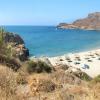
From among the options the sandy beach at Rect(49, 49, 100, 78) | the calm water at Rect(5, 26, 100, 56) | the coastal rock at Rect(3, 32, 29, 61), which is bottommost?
the calm water at Rect(5, 26, 100, 56)

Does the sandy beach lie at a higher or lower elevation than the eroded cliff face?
lower

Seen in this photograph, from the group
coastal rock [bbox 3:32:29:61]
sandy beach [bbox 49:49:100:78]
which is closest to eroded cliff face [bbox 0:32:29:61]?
coastal rock [bbox 3:32:29:61]

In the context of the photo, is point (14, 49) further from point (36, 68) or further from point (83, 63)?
point (83, 63)

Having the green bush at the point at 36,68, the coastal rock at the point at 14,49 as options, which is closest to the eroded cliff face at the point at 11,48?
the coastal rock at the point at 14,49

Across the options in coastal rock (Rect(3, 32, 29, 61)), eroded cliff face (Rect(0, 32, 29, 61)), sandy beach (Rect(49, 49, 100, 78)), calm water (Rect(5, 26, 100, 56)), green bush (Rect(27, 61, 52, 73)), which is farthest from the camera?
calm water (Rect(5, 26, 100, 56))

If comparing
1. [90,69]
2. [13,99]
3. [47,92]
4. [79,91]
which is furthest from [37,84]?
[90,69]

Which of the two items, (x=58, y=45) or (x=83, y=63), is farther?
(x=58, y=45)

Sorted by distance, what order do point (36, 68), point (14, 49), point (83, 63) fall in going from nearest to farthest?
point (36, 68)
point (14, 49)
point (83, 63)

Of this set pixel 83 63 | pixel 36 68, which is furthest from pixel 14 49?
pixel 83 63

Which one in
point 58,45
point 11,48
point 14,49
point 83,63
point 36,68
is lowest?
point 58,45

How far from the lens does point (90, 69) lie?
4556 cm

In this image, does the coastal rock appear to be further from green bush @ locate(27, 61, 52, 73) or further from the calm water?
the calm water

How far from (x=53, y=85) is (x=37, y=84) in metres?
1.20

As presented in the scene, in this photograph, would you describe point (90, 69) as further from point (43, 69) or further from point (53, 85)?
point (53, 85)
